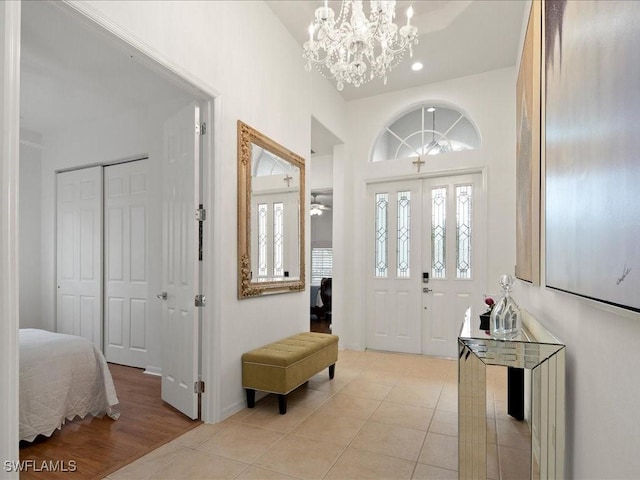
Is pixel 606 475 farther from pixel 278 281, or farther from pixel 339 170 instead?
pixel 339 170

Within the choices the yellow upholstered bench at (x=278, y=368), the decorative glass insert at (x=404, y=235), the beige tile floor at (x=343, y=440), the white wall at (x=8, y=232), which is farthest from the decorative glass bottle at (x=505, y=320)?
the decorative glass insert at (x=404, y=235)

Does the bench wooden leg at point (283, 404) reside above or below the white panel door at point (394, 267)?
below

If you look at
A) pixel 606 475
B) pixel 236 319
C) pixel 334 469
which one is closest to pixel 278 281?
pixel 236 319

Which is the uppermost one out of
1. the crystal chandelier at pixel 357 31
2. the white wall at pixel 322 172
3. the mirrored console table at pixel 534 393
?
the crystal chandelier at pixel 357 31

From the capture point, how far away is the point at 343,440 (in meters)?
2.54

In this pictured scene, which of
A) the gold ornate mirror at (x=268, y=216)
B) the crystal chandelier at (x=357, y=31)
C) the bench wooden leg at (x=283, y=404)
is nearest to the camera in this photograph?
the crystal chandelier at (x=357, y=31)

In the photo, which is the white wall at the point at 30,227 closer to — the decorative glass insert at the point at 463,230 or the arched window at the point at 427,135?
the arched window at the point at 427,135

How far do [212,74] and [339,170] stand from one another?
2756 millimetres

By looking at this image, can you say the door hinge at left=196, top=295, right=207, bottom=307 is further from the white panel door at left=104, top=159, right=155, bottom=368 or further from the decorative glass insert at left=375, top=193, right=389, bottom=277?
the decorative glass insert at left=375, top=193, right=389, bottom=277

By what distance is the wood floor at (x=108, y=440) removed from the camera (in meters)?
2.21

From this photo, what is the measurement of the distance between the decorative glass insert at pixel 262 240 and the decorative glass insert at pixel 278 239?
157mm

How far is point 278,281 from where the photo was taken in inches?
145

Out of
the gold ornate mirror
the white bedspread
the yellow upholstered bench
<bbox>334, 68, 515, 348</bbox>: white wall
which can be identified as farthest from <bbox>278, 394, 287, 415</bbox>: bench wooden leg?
<bbox>334, 68, 515, 348</bbox>: white wall

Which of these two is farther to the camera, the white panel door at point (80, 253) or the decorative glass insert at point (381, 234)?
the decorative glass insert at point (381, 234)
